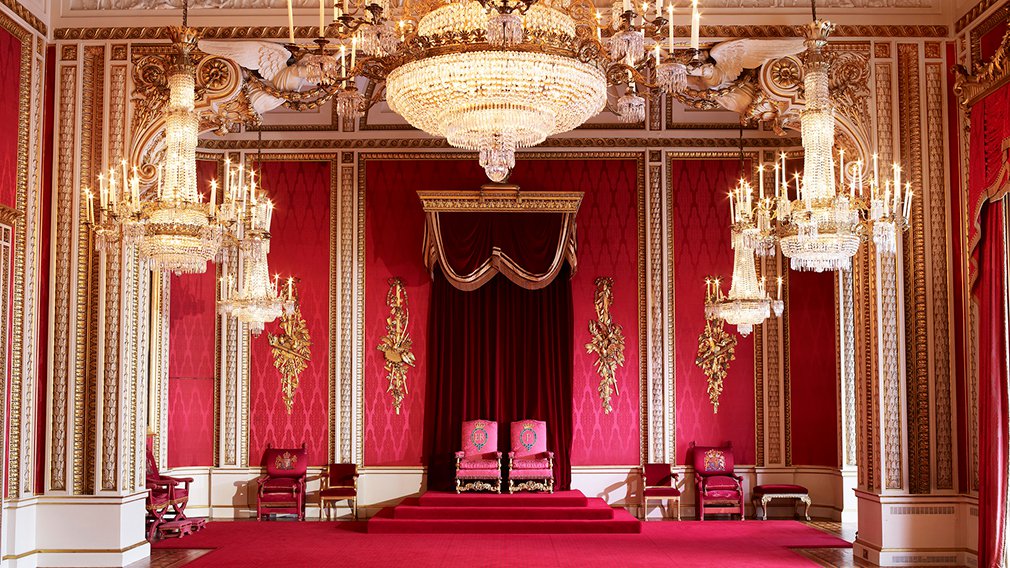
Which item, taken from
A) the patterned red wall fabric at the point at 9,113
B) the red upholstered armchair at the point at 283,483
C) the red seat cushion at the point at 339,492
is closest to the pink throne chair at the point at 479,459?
the red seat cushion at the point at 339,492

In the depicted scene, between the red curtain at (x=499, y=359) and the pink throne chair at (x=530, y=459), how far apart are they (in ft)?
0.71

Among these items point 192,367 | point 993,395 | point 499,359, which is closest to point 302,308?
point 192,367

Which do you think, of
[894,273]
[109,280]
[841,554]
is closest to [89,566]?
[109,280]

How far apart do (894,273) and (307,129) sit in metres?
7.18

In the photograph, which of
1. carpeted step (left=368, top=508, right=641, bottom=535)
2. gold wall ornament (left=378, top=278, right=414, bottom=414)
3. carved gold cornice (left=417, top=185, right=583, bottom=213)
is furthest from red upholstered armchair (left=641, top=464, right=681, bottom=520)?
carved gold cornice (left=417, top=185, right=583, bottom=213)

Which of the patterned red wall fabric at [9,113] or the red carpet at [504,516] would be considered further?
the red carpet at [504,516]

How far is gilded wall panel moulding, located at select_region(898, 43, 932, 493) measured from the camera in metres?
8.82

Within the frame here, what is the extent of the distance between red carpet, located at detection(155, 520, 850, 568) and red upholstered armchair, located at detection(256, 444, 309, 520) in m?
0.52

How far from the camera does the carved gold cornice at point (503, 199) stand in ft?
41.0

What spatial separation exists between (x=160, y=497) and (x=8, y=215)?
3568 mm

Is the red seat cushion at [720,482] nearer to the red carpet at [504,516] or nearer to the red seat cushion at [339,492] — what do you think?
the red carpet at [504,516]

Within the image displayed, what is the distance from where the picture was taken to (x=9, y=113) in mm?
8586

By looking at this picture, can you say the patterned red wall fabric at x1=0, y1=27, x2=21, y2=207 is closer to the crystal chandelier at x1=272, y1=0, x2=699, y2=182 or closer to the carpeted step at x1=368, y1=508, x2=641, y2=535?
the crystal chandelier at x1=272, y1=0, x2=699, y2=182

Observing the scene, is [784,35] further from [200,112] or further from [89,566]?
[89,566]
